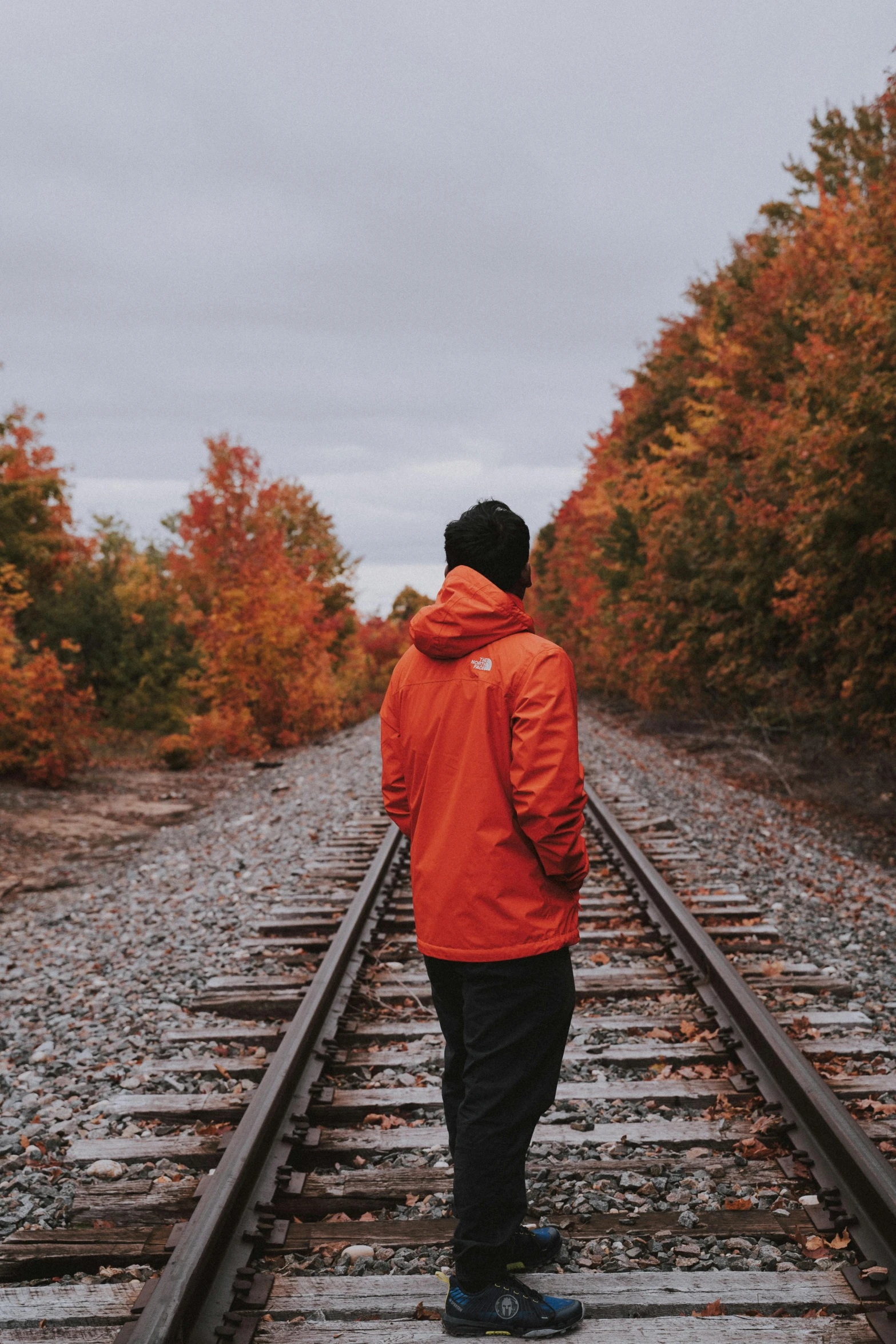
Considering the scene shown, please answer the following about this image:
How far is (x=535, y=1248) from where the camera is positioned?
267cm

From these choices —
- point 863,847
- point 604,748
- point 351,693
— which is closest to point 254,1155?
Result: point 863,847

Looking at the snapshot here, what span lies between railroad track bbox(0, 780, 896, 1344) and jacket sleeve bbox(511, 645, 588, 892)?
1304 mm

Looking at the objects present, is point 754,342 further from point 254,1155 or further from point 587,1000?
point 254,1155

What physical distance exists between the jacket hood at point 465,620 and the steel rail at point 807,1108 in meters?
1.98

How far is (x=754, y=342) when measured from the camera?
54.3 ft

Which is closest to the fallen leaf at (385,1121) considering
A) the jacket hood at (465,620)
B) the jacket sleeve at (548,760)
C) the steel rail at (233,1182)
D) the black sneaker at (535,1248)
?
the steel rail at (233,1182)

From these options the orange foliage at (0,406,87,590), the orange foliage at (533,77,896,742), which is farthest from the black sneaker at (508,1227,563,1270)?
the orange foliage at (0,406,87,590)

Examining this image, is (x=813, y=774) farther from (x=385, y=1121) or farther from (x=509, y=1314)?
(x=509, y=1314)

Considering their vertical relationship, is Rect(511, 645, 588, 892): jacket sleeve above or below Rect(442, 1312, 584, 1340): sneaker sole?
above

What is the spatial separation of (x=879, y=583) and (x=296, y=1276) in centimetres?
957

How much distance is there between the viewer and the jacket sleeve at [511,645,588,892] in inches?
90.3

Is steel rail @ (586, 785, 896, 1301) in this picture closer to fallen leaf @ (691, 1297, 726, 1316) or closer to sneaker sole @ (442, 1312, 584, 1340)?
fallen leaf @ (691, 1297, 726, 1316)

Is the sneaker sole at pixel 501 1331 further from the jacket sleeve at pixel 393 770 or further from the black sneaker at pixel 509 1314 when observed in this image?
the jacket sleeve at pixel 393 770

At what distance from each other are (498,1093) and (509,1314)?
54 centimetres
